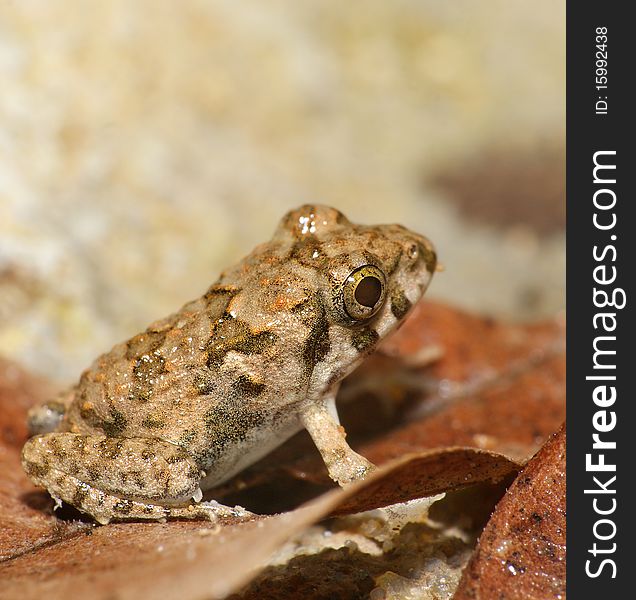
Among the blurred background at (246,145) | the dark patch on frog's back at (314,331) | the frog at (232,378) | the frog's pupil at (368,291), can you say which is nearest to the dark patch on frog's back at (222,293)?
the frog at (232,378)

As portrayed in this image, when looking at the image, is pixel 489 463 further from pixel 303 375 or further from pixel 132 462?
pixel 132 462

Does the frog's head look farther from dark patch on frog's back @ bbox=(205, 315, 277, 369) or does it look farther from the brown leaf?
the brown leaf

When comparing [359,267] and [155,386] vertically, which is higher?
[359,267]

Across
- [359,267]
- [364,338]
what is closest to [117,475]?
[364,338]

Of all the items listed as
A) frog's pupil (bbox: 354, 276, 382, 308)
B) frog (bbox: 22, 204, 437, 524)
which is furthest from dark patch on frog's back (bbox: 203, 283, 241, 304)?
frog's pupil (bbox: 354, 276, 382, 308)

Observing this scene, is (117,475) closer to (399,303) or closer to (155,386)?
(155,386)
